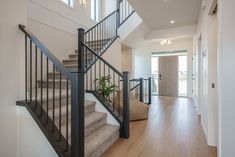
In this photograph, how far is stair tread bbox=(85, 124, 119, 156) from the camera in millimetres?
2208

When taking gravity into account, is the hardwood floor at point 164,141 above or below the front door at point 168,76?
below

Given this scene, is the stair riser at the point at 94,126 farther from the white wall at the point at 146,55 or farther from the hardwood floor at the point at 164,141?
the white wall at the point at 146,55

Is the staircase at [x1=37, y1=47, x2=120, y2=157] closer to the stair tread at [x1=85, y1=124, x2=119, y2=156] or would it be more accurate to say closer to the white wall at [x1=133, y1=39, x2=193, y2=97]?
the stair tread at [x1=85, y1=124, x2=119, y2=156]

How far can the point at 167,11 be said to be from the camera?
15.1 ft

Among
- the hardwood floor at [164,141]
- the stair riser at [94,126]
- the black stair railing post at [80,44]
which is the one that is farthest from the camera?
the black stair railing post at [80,44]

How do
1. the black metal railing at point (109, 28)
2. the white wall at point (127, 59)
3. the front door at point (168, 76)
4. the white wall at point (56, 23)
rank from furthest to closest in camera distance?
1. the front door at point (168, 76)
2. the white wall at point (127, 59)
3. the black metal railing at point (109, 28)
4. the white wall at point (56, 23)
